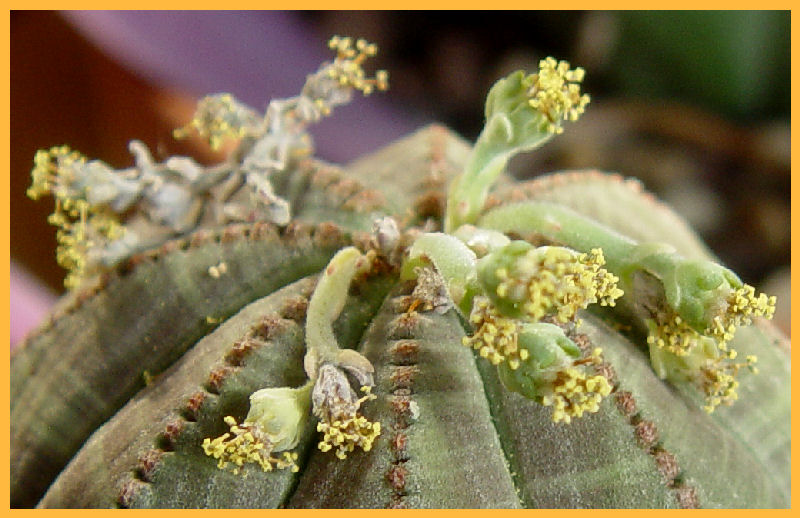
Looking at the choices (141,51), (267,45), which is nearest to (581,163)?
(267,45)

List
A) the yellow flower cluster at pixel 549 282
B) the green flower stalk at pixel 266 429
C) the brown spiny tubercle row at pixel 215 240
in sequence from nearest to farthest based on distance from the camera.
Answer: the yellow flower cluster at pixel 549 282 → the green flower stalk at pixel 266 429 → the brown spiny tubercle row at pixel 215 240

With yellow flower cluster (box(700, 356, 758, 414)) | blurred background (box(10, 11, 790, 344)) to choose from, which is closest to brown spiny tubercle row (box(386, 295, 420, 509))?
yellow flower cluster (box(700, 356, 758, 414))

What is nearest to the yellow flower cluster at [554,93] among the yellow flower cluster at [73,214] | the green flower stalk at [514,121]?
the green flower stalk at [514,121]

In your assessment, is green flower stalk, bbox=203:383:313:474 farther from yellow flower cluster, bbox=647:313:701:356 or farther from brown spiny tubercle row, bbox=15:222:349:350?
yellow flower cluster, bbox=647:313:701:356

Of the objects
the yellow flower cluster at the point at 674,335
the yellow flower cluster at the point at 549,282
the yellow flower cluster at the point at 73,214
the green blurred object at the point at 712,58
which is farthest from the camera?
the green blurred object at the point at 712,58

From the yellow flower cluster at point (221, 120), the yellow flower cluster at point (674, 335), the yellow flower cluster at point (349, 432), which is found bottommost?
the yellow flower cluster at point (674, 335)

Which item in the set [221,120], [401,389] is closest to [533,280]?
[401,389]

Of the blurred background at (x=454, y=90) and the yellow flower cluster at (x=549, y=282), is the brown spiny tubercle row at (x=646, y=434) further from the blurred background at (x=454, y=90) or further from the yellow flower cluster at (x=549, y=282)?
the blurred background at (x=454, y=90)
